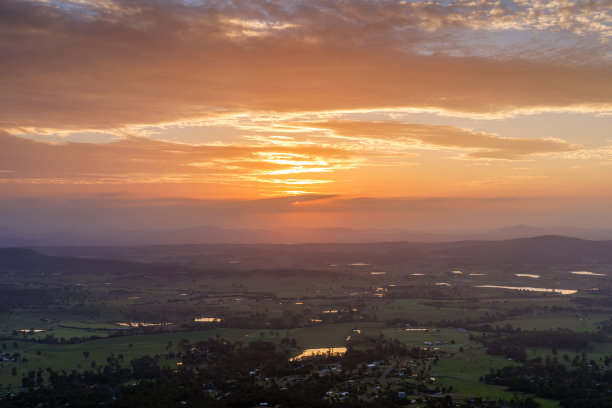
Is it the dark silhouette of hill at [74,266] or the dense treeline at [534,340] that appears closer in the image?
the dense treeline at [534,340]

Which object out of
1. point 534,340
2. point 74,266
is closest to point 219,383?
point 534,340

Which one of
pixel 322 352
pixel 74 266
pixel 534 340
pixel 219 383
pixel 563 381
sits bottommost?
pixel 322 352

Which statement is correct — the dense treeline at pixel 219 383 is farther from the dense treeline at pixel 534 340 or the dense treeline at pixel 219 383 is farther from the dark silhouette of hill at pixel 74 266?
the dark silhouette of hill at pixel 74 266

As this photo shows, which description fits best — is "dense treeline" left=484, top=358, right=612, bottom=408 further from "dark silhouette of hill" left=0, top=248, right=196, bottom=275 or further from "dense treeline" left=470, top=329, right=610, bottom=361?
"dark silhouette of hill" left=0, top=248, right=196, bottom=275

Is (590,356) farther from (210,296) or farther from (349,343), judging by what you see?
(210,296)

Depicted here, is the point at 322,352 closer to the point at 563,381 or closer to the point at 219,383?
the point at 219,383

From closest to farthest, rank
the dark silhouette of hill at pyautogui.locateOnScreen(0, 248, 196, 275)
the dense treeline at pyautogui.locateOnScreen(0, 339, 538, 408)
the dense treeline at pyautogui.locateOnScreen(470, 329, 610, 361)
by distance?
the dense treeline at pyautogui.locateOnScreen(0, 339, 538, 408) < the dense treeline at pyautogui.locateOnScreen(470, 329, 610, 361) < the dark silhouette of hill at pyautogui.locateOnScreen(0, 248, 196, 275)

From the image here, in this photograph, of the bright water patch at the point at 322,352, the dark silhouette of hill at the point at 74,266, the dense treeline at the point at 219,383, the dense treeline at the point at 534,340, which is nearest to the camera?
the dense treeline at the point at 219,383

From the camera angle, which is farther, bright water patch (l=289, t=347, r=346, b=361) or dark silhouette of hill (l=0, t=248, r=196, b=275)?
dark silhouette of hill (l=0, t=248, r=196, b=275)

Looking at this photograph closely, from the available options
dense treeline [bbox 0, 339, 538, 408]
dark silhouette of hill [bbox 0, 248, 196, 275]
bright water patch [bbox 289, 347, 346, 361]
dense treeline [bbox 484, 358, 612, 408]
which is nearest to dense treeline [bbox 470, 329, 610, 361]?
dense treeline [bbox 484, 358, 612, 408]

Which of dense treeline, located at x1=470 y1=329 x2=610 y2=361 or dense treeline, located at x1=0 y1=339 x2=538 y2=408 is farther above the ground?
dense treeline, located at x1=470 y1=329 x2=610 y2=361

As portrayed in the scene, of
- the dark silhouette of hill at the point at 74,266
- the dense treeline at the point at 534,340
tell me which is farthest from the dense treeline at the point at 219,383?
the dark silhouette of hill at the point at 74,266

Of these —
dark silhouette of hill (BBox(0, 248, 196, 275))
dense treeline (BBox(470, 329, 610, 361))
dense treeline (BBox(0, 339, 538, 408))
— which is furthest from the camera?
dark silhouette of hill (BBox(0, 248, 196, 275))
